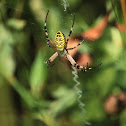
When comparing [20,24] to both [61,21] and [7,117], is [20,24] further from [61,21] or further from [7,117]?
[7,117]

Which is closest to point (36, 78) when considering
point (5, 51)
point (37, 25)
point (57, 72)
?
point (57, 72)

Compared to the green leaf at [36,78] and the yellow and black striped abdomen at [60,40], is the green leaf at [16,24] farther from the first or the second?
the yellow and black striped abdomen at [60,40]

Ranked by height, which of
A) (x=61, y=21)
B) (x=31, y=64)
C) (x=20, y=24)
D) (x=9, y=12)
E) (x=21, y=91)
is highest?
(x=9, y=12)

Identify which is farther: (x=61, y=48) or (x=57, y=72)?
(x=57, y=72)

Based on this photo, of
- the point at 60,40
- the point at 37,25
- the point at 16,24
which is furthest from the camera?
the point at 16,24

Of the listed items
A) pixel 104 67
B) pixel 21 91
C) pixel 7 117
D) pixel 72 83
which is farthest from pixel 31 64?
pixel 7 117

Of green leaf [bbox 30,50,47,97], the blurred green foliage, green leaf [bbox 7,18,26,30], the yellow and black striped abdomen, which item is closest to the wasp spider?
the yellow and black striped abdomen

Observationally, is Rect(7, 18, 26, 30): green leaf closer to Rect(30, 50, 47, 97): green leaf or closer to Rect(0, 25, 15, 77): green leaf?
Rect(0, 25, 15, 77): green leaf

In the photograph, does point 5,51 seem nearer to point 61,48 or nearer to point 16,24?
point 16,24

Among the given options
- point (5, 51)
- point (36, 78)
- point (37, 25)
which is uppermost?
point (5, 51)

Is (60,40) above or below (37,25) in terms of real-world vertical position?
below

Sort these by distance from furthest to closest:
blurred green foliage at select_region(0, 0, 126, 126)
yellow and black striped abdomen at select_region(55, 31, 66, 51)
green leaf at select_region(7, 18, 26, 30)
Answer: green leaf at select_region(7, 18, 26, 30)
blurred green foliage at select_region(0, 0, 126, 126)
yellow and black striped abdomen at select_region(55, 31, 66, 51)
